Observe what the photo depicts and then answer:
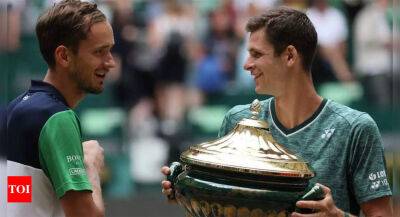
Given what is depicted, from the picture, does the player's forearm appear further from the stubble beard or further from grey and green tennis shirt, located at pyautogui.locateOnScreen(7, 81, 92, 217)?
the stubble beard

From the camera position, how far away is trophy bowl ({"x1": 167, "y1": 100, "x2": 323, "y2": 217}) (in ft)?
6.72

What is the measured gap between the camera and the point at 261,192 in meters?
2.04

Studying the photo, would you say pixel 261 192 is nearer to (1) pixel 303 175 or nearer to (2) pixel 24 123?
(1) pixel 303 175

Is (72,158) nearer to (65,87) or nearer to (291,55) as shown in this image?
(65,87)

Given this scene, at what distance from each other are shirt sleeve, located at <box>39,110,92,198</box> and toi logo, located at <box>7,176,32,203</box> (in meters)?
0.07

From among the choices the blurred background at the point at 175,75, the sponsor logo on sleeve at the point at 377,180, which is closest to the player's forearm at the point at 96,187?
the sponsor logo on sleeve at the point at 377,180

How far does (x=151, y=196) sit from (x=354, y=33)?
2.21 m

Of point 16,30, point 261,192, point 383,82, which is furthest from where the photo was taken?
point 383,82

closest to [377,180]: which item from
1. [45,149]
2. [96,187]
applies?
[96,187]

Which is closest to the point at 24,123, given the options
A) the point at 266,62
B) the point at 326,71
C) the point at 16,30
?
the point at 266,62

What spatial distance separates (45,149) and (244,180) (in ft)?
1.83

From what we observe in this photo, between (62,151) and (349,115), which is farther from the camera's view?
(349,115)

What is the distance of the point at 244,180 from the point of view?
2062mm

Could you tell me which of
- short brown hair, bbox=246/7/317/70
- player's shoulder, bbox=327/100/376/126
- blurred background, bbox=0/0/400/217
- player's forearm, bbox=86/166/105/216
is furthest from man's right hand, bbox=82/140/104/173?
blurred background, bbox=0/0/400/217
